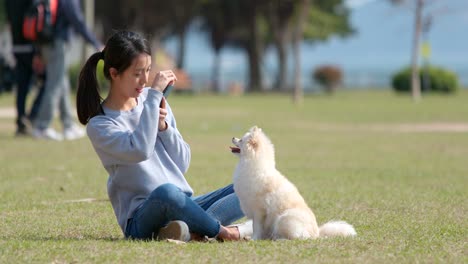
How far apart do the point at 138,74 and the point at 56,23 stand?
10.4m

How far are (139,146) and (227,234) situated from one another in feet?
3.15

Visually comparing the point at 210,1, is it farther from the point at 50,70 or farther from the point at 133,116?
the point at 133,116

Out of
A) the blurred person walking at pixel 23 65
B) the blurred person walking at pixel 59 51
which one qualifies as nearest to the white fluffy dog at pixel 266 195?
the blurred person walking at pixel 59 51

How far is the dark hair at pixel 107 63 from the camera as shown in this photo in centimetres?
654

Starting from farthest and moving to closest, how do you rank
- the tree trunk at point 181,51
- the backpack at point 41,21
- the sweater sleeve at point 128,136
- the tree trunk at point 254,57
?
the tree trunk at point 181,51 < the tree trunk at point 254,57 < the backpack at point 41,21 < the sweater sleeve at point 128,136

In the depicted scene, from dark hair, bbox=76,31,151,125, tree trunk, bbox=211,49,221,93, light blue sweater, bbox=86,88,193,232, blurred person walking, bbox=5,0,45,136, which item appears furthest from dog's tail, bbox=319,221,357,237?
tree trunk, bbox=211,49,221,93

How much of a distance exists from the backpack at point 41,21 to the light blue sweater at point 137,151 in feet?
31.7

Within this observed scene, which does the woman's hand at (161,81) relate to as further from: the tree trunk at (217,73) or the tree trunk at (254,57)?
the tree trunk at (217,73)

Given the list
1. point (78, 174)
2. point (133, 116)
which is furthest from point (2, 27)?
point (133, 116)

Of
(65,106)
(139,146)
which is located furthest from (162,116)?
(65,106)

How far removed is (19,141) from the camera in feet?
55.3

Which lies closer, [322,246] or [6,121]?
[322,246]

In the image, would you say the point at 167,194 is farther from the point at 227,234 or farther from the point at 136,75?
the point at 136,75

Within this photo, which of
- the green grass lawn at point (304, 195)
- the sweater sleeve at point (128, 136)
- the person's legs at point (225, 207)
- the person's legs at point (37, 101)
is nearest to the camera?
the green grass lawn at point (304, 195)
